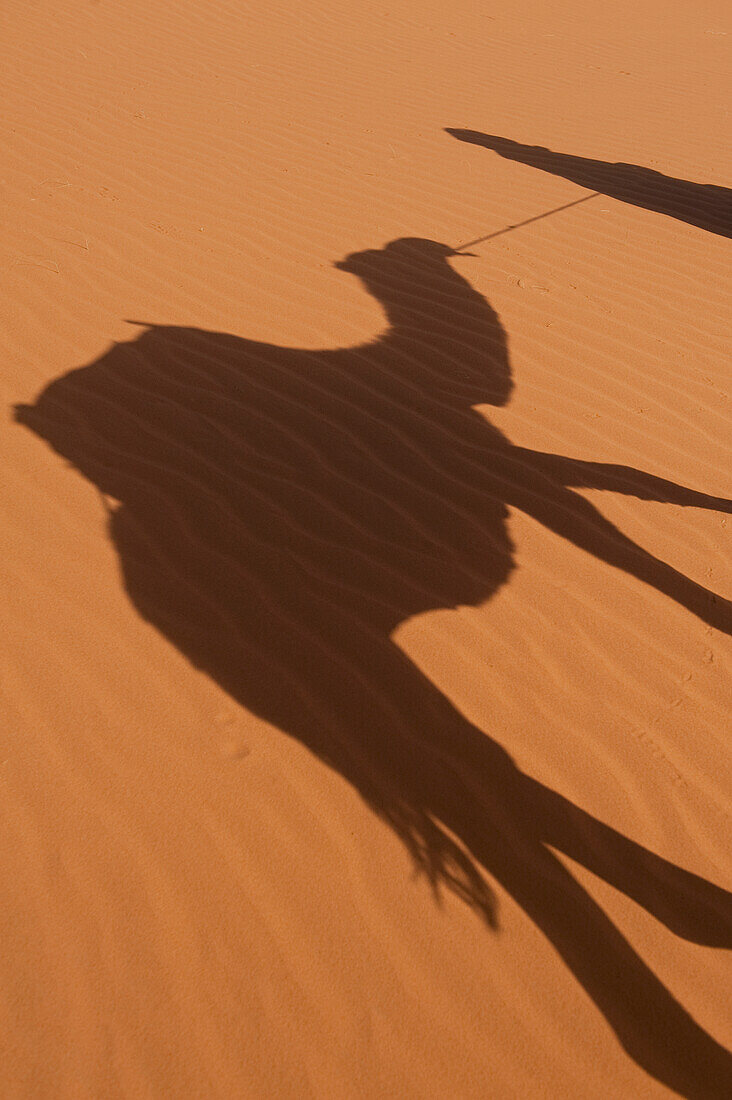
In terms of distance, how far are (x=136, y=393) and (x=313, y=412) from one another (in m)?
0.79

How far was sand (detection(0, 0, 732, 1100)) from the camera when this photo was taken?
82.7 inches

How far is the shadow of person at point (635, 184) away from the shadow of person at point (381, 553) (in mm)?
2690

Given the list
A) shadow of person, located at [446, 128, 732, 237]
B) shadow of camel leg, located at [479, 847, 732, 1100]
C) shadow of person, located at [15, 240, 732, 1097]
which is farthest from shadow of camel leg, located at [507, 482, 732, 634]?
shadow of person, located at [446, 128, 732, 237]

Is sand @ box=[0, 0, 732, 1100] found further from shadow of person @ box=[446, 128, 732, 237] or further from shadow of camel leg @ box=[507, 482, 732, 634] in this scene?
shadow of person @ box=[446, 128, 732, 237]

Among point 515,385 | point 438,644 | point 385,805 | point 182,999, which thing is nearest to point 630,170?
point 515,385

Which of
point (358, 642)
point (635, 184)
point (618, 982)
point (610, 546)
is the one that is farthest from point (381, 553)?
point (635, 184)

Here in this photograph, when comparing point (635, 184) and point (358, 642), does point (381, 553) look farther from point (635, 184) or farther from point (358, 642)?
point (635, 184)

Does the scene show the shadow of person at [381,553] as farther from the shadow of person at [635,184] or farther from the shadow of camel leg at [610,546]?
the shadow of person at [635,184]

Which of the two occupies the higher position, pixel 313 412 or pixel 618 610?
pixel 313 412

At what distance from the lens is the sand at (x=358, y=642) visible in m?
2.10

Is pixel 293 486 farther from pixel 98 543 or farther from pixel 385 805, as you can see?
pixel 385 805

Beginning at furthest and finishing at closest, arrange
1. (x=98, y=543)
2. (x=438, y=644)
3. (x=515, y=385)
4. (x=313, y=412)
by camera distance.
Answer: (x=515, y=385)
(x=313, y=412)
(x=98, y=543)
(x=438, y=644)

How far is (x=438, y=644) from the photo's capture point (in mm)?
3037

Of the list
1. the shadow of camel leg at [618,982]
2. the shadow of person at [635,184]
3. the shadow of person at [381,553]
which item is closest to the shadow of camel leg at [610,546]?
the shadow of person at [381,553]
